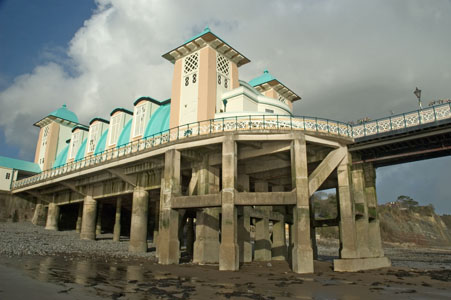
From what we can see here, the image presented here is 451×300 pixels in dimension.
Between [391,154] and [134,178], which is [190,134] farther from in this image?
[391,154]

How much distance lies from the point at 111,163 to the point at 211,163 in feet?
33.9

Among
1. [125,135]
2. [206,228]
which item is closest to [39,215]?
[125,135]

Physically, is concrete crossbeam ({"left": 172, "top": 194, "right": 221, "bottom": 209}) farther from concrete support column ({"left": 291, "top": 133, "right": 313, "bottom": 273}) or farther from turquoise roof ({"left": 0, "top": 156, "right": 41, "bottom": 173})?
turquoise roof ({"left": 0, "top": 156, "right": 41, "bottom": 173})

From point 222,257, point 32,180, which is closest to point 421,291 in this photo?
point 222,257

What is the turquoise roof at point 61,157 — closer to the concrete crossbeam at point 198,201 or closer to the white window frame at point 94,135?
the white window frame at point 94,135

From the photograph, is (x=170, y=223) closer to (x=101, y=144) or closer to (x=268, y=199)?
(x=268, y=199)

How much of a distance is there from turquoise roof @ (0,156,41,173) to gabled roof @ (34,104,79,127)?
6389 millimetres

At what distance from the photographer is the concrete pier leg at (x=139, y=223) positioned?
2805cm

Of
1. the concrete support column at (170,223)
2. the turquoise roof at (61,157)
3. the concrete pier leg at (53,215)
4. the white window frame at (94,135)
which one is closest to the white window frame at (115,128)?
the white window frame at (94,135)

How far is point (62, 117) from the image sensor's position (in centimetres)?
4956

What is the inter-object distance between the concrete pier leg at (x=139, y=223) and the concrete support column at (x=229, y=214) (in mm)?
12129

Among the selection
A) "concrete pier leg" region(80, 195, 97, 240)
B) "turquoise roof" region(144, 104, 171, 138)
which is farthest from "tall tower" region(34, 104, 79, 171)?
"turquoise roof" region(144, 104, 171, 138)

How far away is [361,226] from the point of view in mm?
22547

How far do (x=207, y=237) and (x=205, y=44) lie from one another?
54.5 feet
